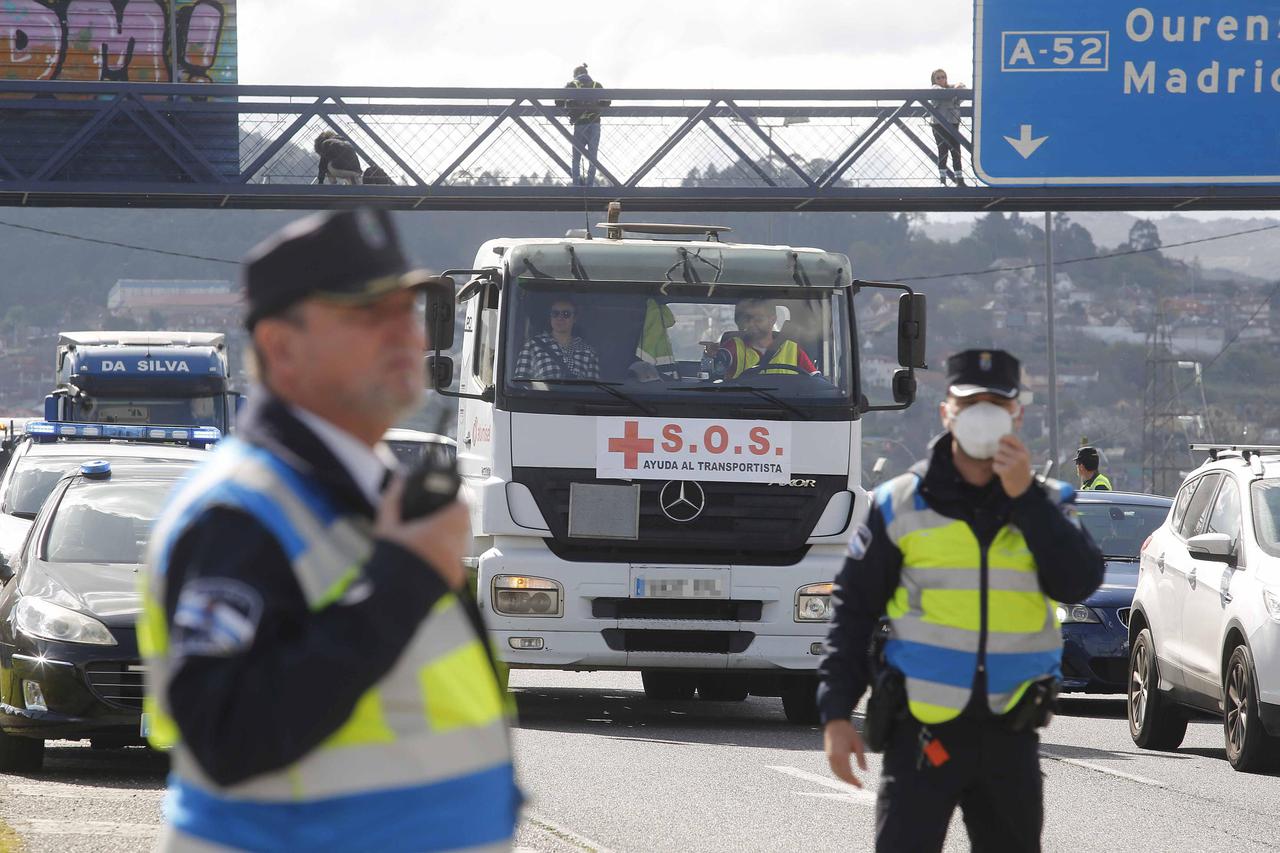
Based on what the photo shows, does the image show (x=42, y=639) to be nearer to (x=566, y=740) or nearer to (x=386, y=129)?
(x=566, y=740)

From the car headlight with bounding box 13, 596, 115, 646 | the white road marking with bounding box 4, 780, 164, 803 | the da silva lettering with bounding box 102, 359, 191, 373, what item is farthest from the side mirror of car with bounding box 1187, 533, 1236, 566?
the da silva lettering with bounding box 102, 359, 191, 373

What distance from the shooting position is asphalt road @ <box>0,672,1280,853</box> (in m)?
8.02

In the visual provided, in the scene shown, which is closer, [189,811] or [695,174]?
[189,811]

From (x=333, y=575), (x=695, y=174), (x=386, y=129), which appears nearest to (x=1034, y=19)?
(x=695, y=174)

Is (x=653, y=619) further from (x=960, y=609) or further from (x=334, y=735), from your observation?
(x=334, y=735)

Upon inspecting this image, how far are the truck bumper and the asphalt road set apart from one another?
456 mm

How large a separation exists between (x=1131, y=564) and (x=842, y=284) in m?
4.36

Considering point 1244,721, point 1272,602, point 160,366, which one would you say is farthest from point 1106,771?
point 160,366

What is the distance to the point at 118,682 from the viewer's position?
9531 mm

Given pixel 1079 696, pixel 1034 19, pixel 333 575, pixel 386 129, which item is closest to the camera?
pixel 333 575

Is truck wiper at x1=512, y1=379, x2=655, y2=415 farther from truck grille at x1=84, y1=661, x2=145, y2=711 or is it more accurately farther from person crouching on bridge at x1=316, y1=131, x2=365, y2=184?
person crouching on bridge at x1=316, y1=131, x2=365, y2=184

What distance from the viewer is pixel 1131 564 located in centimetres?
1545

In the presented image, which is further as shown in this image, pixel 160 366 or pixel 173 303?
pixel 173 303

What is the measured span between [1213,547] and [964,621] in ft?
21.4
